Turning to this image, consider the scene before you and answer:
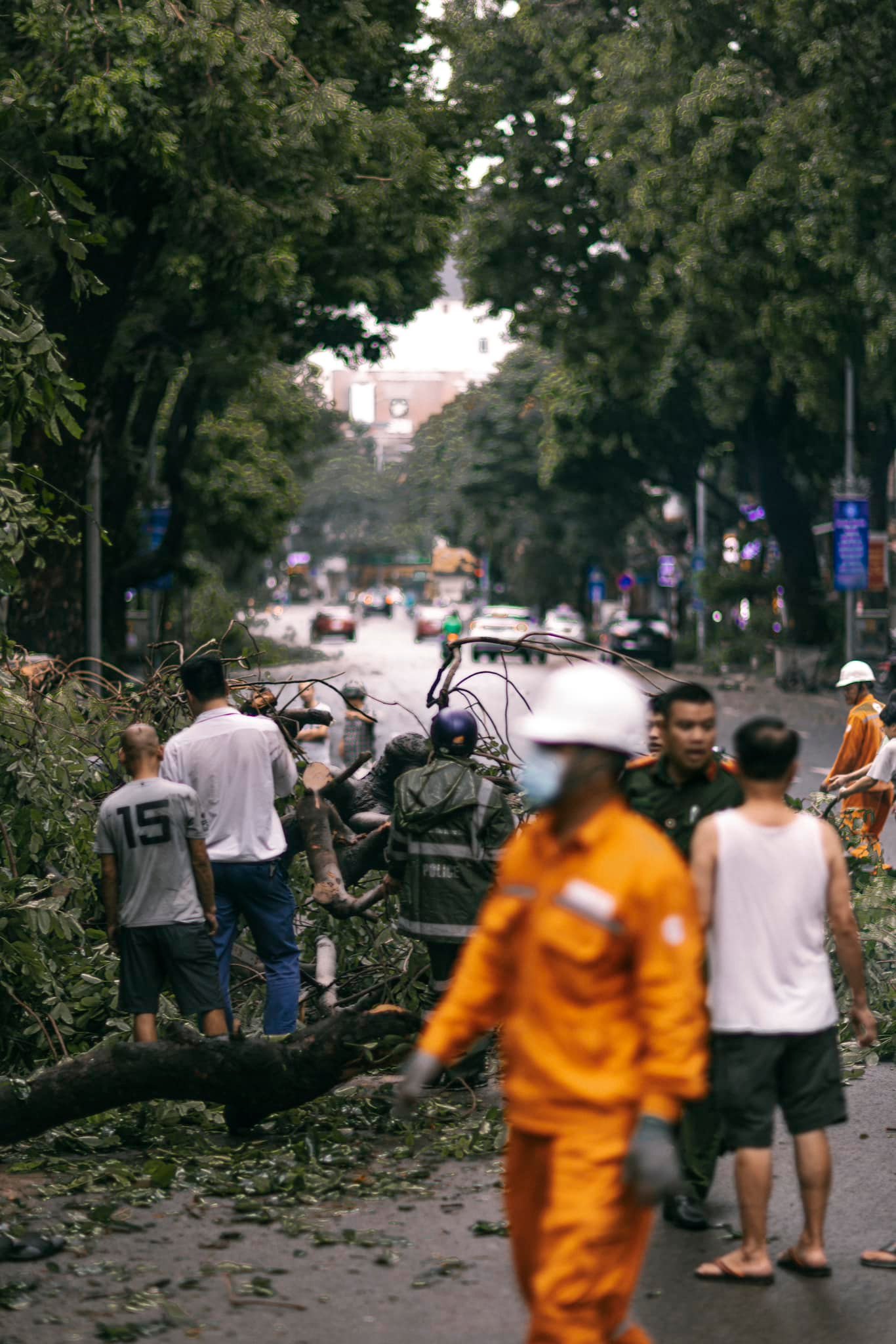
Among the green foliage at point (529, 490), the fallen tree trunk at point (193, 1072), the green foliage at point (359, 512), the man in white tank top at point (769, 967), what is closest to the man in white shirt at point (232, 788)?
the fallen tree trunk at point (193, 1072)

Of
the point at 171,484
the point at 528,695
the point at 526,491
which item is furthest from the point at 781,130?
the point at 526,491

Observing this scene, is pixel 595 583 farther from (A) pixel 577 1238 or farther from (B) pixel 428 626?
(A) pixel 577 1238

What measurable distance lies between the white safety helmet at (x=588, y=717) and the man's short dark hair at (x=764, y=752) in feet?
4.08

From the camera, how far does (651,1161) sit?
3.26 meters

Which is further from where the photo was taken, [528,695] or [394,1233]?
[528,695]

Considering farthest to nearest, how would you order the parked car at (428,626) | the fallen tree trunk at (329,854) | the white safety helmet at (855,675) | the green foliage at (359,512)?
1. the green foliage at (359,512)
2. the parked car at (428,626)
3. the white safety helmet at (855,675)
4. the fallen tree trunk at (329,854)

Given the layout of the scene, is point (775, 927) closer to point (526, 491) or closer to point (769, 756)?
point (769, 756)

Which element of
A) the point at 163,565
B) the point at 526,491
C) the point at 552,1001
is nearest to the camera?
the point at 552,1001

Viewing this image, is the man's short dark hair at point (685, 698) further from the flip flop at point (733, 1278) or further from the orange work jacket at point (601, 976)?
the orange work jacket at point (601, 976)

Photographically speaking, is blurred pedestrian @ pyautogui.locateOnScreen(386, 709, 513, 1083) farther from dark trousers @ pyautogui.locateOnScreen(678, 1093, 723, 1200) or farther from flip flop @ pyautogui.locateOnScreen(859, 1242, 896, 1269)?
flip flop @ pyautogui.locateOnScreen(859, 1242, 896, 1269)

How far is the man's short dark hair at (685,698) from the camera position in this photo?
5270mm

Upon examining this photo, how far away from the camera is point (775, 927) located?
4.65m

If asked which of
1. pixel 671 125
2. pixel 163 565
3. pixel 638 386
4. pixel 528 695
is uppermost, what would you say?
pixel 671 125

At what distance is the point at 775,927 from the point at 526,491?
5686 centimetres
